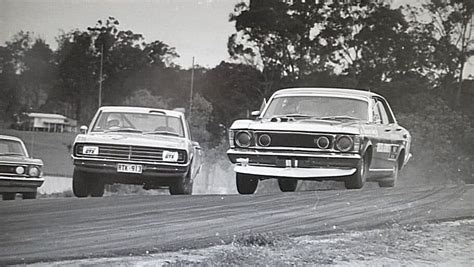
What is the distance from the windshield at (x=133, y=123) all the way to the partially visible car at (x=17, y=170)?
0.32m

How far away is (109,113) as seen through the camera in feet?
9.93

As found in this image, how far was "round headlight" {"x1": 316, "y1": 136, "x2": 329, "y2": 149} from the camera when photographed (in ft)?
10.1

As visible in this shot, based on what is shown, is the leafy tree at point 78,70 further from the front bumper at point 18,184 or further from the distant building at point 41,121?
the front bumper at point 18,184

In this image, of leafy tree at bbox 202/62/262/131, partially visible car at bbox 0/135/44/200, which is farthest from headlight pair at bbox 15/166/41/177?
leafy tree at bbox 202/62/262/131

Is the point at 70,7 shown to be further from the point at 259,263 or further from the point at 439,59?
the point at 439,59

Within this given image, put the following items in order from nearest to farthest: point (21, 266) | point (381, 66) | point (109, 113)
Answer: point (21, 266)
point (109, 113)
point (381, 66)

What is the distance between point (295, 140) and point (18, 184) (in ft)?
3.97

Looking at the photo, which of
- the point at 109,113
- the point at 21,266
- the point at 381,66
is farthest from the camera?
the point at 381,66

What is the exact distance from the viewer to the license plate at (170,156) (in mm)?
2992

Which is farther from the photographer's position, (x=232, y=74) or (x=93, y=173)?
(x=232, y=74)

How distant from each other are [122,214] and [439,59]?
5.30 ft

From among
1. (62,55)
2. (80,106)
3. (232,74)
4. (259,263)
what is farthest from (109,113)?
(259,263)

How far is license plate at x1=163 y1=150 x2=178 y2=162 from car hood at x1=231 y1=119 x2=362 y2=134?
295mm

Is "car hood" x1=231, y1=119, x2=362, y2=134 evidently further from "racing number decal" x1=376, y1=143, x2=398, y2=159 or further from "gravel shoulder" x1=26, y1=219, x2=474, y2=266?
"gravel shoulder" x1=26, y1=219, x2=474, y2=266
